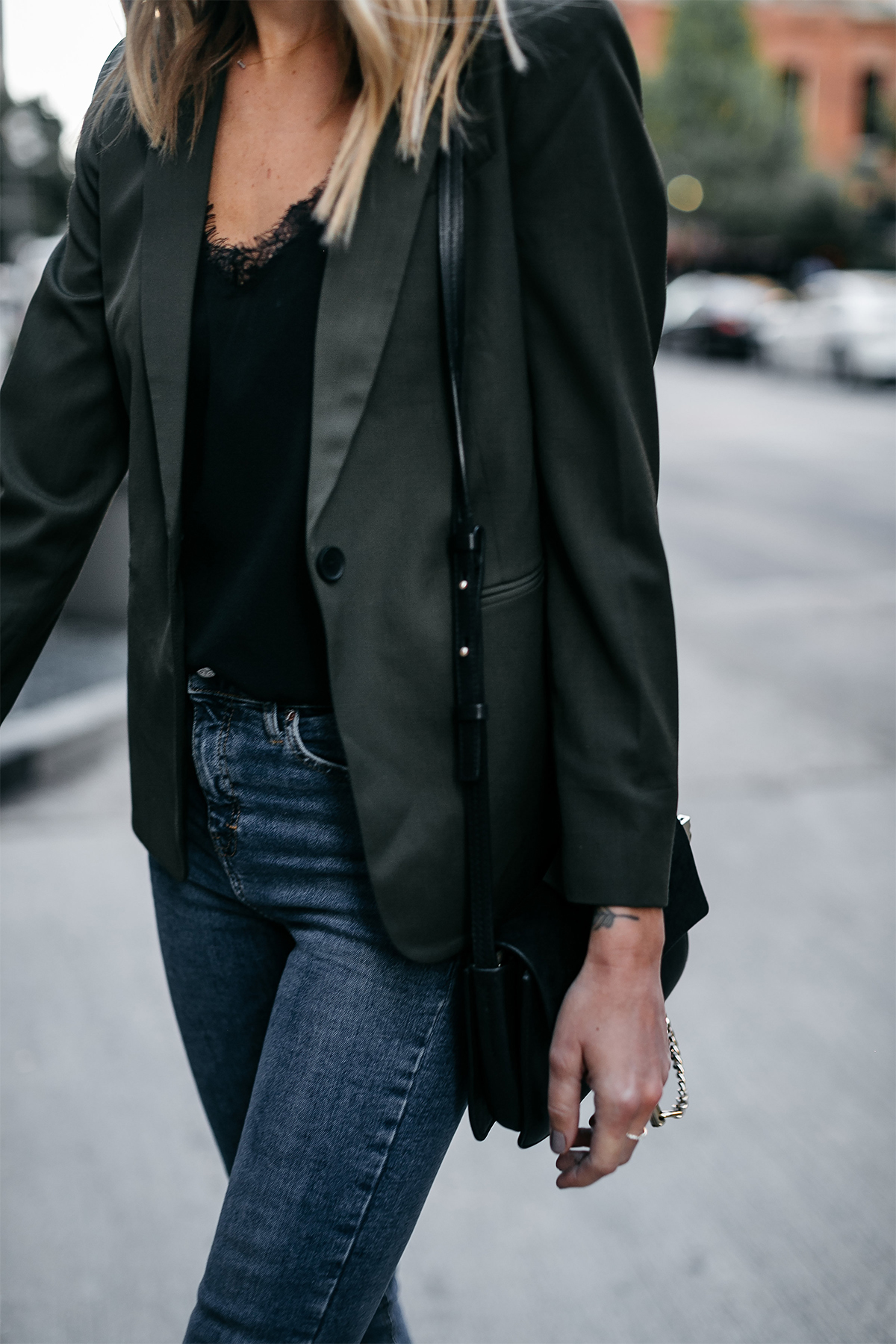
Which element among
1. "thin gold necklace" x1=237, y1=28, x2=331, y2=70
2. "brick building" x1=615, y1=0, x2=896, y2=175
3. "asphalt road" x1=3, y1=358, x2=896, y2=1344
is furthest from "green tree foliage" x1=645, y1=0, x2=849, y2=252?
"thin gold necklace" x1=237, y1=28, x2=331, y2=70

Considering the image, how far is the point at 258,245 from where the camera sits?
1.28 metres

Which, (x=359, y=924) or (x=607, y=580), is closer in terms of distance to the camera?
(x=607, y=580)

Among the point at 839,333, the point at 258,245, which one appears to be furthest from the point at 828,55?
the point at 258,245

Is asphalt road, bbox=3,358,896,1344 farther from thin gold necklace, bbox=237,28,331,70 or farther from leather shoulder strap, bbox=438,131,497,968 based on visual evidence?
thin gold necklace, bbox=237,28,331,70

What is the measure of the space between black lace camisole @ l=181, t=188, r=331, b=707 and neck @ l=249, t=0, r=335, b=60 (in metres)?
0.19

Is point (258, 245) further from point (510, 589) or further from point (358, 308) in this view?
point (510, 589)

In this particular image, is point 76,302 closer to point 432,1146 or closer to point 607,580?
point 607,580

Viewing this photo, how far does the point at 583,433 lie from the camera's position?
1.20 meters

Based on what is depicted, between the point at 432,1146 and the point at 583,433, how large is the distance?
0.71 meters

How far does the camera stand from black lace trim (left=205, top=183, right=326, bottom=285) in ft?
4.12

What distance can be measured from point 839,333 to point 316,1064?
19859mm

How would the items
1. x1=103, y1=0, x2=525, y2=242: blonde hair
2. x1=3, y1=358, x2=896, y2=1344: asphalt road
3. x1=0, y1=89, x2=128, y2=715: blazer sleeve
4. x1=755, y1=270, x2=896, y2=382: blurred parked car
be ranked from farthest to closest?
x1=755, y1=270, x2=896, y2=382: blurred parked car, x1=3, y1=358, x2=896, y2=1344: asphalt road, x1=0, y1=89, x2=128, y2=715: blazer sleeve, x1=103, y1=0, x2=525, y2=242: blonde hair

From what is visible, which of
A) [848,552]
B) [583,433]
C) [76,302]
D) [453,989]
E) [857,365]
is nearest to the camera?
[583,433]

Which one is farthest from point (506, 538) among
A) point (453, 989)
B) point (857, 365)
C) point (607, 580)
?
point (857, 365)
